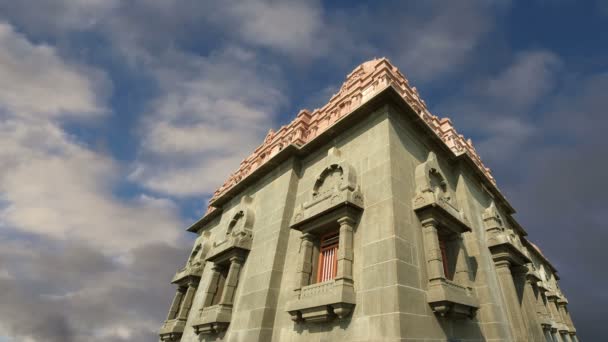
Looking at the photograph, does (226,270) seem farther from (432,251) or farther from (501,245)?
(501,245)

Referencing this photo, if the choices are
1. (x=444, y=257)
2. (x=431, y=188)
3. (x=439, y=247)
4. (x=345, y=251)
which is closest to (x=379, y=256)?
(x=345, y=251)

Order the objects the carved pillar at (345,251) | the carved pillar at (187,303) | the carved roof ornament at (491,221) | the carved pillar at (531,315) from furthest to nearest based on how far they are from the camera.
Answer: the carved pillar at (187,303), the carved roof ornament at (491,221), the carved pillar at (531,315), the carved pillar at (345,251)

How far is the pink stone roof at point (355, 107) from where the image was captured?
16.2 m

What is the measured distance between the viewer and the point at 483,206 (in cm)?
1633

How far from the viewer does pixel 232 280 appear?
13953 mm

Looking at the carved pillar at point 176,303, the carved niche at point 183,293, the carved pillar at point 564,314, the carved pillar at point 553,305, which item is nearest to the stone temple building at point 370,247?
the carved niche at point 183,293

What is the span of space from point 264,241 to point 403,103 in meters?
9.08

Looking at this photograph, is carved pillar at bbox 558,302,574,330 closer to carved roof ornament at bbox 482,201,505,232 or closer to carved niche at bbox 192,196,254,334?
carved roof ornament at bbox 482,201,505,232

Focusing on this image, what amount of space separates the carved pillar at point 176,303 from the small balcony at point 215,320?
7.88m

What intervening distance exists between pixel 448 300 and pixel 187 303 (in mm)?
17013

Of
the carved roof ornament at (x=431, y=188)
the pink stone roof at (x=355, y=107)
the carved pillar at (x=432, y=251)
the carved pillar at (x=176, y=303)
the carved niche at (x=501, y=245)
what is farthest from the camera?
the carved pillar at (x=176, y=303)

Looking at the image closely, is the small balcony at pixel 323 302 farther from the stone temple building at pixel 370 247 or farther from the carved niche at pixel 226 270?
the carved niche at pixel 226 270

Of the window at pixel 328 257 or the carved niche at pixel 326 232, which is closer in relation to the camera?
the carved niche at pixel 326 232

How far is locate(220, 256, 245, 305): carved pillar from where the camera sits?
1348cm
